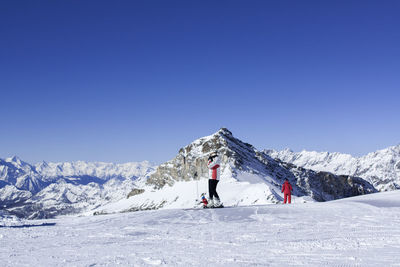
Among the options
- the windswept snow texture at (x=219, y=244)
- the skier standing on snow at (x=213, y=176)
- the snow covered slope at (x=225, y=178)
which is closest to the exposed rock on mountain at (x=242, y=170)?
the snow covered slope at (x=225, y=178)

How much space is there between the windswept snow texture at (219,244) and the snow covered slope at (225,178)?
309 ft

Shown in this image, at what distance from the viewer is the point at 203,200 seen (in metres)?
17.9

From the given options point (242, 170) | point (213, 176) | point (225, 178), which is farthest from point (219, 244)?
point (242, 170)

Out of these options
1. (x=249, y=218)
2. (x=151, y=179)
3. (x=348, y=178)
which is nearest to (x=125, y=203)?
(x=151, y=179)

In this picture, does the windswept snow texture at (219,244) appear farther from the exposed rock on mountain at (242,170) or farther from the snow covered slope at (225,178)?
the exposed rock on mountain at (242,170)

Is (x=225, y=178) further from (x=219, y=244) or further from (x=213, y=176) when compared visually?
(x=219, y=244)

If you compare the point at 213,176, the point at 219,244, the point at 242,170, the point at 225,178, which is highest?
the point at 242,170

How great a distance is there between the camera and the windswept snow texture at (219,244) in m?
5.75

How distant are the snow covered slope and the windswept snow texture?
9410cm

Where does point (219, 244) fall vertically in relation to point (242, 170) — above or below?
below

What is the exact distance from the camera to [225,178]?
123250mm

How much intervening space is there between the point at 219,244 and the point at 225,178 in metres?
117

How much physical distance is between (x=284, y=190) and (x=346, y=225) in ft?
61.5

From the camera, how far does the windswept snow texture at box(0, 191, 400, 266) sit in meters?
5.75
